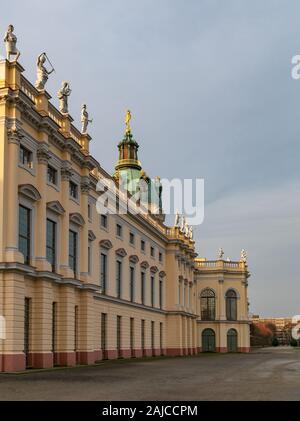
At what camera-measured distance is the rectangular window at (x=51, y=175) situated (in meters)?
38.6

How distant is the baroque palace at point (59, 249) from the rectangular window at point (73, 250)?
0.07 metres

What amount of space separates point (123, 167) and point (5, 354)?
55386mm

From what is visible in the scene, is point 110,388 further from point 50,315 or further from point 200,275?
point 200,275

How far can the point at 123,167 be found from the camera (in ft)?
279

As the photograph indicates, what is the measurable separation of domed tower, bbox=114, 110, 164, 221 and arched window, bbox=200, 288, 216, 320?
→ 18421 millimetres

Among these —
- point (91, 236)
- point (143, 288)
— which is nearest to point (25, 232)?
point (91, 236)

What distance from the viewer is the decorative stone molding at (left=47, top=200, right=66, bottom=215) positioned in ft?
124

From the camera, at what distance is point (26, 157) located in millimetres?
35594

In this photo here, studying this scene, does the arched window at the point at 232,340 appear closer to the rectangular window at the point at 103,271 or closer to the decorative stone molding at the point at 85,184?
the rectangular window at the point at 103,271

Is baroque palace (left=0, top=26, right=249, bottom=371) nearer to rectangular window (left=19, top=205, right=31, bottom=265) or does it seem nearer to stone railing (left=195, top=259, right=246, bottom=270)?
rectangular window (left=19, top=205, right=31, bottom=265)

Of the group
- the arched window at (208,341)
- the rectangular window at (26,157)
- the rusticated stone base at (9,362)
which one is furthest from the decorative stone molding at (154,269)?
the rusticated stone base at (9,362)

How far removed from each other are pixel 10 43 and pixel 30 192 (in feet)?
26.4

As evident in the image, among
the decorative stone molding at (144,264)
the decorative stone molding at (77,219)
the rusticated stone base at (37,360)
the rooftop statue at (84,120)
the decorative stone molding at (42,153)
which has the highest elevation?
the rooftop statue at (84,120)
